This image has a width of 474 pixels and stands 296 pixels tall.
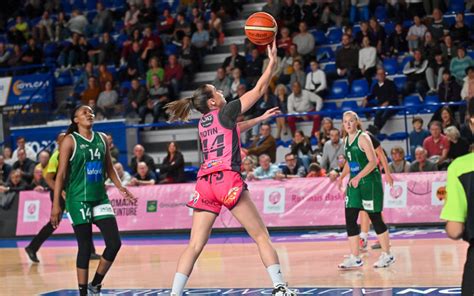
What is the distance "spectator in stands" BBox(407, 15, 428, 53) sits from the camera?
20.7m

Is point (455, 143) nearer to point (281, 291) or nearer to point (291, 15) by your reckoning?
point (291, 15)

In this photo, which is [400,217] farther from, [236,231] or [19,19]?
[19,19]

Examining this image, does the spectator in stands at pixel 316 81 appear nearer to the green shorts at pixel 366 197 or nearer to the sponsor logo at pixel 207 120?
the green shorts at pixel 366 197

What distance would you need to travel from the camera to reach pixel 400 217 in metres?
16.4

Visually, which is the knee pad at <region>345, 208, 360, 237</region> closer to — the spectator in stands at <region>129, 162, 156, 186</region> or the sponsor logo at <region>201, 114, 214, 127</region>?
the sponsor logo at <region>201, 114, 214, 127</region>

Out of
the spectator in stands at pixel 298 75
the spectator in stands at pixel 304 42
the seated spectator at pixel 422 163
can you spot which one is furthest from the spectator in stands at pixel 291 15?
the seated spectator at pixel 422 163

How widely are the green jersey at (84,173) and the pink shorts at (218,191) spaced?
5.06 feet

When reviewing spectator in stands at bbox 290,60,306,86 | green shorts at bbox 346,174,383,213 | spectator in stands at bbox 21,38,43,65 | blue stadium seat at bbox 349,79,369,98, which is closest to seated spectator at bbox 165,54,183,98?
spectator in stands at bbox 290,60,306,86

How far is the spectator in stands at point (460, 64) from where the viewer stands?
758 inches

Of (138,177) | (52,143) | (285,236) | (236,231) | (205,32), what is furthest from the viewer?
(205,32)

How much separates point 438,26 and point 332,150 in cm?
520

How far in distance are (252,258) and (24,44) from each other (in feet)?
55.2

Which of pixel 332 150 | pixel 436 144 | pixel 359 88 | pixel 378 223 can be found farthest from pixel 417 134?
pixel 378 223

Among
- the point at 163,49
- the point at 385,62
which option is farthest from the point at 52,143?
the point at 385,62
